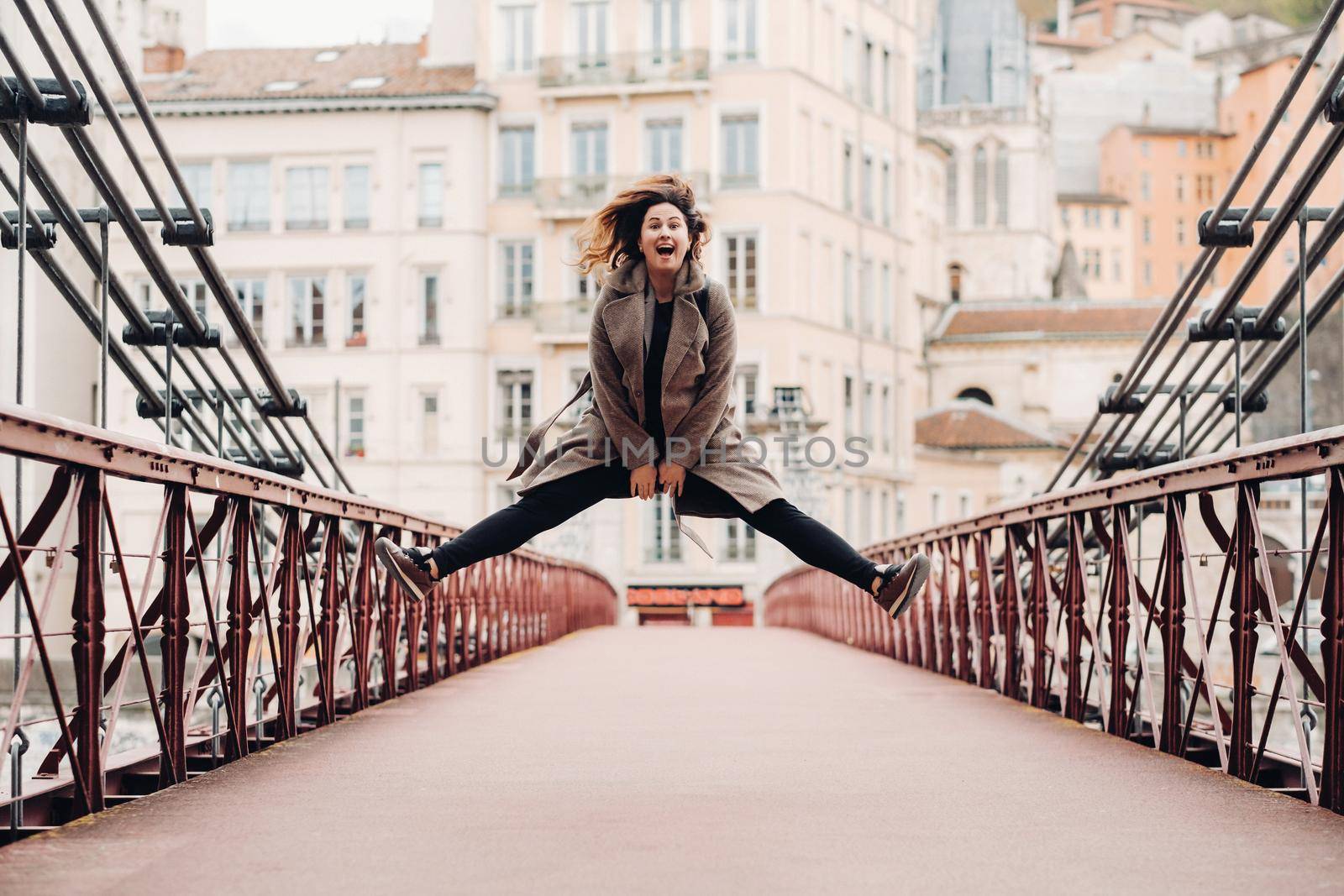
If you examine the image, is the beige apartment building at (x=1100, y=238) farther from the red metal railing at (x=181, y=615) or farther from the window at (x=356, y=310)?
the red metal railing at (x=181, y=615)

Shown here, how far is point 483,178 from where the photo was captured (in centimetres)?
6050

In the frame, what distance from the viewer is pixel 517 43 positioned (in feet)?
199

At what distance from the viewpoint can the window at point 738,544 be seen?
56812mm

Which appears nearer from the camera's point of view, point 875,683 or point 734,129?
point 875,683

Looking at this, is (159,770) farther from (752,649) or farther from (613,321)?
(752,649)

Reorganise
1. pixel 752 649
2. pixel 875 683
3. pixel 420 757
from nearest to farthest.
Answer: pixel 420 757 < pixel 875 683 < pixel 752 649

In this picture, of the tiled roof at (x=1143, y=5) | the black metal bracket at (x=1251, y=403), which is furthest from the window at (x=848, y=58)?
the tiled roof at (x=1143, y=5)

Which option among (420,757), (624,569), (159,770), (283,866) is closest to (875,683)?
(420,757)

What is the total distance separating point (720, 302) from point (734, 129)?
5381 centimetres

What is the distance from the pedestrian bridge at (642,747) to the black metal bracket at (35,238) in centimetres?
211

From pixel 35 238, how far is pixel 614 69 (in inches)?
2005

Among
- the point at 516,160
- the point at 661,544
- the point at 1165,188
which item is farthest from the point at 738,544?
the point at 1165,188

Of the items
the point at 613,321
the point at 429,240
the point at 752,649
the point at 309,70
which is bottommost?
the point at 752,649

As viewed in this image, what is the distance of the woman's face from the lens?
22.6ft
